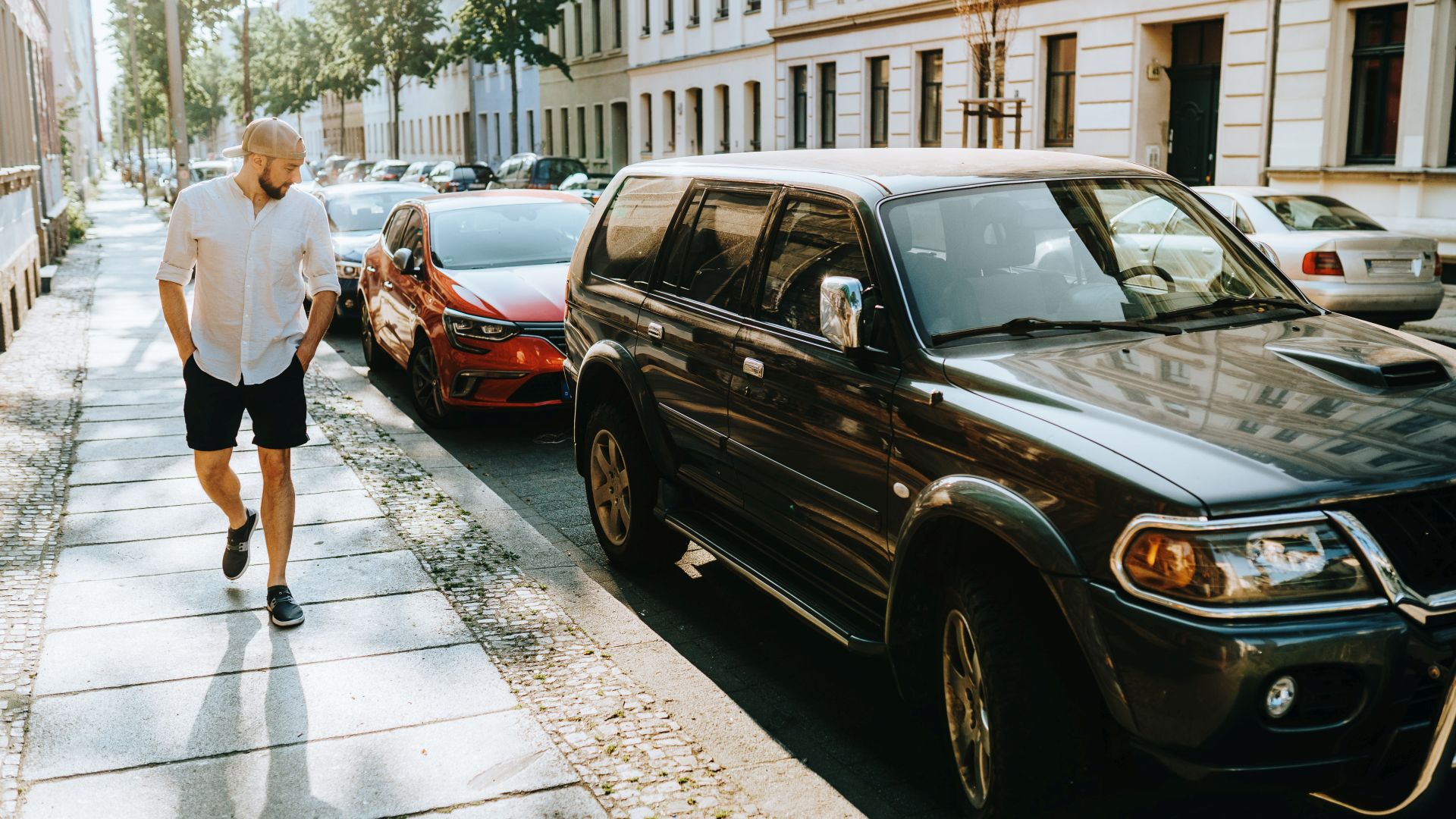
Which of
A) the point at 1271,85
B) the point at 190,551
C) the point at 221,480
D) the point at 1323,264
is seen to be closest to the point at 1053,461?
the point at 221,480

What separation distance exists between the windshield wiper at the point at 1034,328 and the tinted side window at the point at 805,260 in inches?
15.8

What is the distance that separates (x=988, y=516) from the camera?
331cm

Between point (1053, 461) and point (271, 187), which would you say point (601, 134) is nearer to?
point (271, 187)

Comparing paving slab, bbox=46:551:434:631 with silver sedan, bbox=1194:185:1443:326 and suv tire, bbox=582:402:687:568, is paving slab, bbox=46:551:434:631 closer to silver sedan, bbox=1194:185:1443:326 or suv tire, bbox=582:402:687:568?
suv tire, bbox=582:402:687:568

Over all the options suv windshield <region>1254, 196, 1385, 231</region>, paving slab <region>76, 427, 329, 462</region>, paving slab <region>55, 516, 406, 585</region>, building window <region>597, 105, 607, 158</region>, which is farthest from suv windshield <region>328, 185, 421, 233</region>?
building window <region>597, 105, 607, 158</region>

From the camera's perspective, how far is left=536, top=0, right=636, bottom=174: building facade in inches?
1857

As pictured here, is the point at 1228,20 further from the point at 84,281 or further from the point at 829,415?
the point at 829,415

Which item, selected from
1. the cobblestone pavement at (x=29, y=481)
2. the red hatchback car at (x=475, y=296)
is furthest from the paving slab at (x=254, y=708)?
the red hatchback car at (x=475, y=296)

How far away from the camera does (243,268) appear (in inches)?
201

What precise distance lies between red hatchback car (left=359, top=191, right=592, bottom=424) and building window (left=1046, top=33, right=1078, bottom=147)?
53.3 ft

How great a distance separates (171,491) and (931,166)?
492cm

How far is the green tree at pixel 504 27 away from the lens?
43.0m

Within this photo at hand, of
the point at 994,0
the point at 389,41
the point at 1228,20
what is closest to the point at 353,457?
the point at 994,0

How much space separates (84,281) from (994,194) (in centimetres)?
1928
